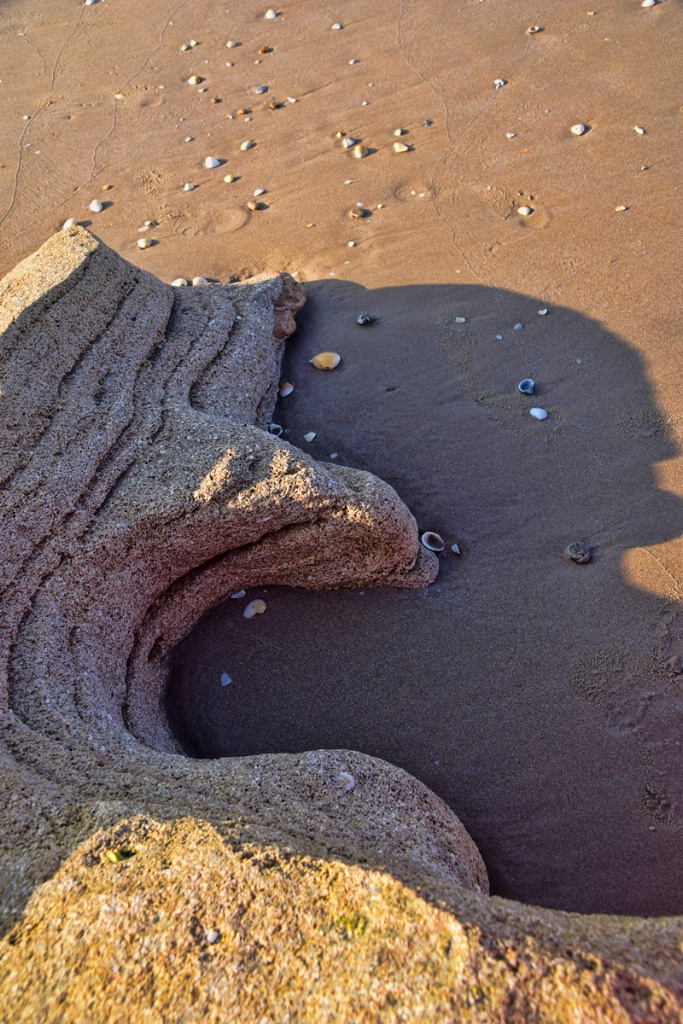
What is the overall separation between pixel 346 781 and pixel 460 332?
3.37 metres

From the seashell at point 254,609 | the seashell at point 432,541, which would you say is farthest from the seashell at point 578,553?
the seashell at point 254,609

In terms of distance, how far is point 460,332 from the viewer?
193 inches

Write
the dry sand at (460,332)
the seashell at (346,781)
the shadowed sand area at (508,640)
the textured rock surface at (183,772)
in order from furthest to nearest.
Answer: the dry sand at (460,332)
the shadowed sand area at (508,640)
the seashell at (346,781)
the textured rock surface at (183,772)

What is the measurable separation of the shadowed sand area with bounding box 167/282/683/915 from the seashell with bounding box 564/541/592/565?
0.05m

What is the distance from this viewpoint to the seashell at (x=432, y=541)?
372 cm

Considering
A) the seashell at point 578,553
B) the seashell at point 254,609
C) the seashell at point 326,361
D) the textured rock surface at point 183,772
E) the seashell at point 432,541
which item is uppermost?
the textured rock surface at point 183,772

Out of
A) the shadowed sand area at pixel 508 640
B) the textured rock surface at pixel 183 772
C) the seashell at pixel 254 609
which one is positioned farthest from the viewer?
the seashell at pixel 254 609

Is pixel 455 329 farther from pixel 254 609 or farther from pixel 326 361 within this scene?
pixel 254 609

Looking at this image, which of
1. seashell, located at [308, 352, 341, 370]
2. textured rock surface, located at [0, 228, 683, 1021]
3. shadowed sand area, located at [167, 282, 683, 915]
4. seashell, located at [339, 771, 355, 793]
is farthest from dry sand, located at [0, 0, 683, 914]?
seashell, located at [339, 771, 355, 793]

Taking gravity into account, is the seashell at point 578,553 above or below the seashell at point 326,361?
below

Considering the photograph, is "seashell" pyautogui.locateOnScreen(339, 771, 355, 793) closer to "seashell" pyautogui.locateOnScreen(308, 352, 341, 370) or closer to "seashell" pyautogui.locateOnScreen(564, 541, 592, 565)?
"seashell" pyautogui.locateOnScreen(564, 541, 592, 565)

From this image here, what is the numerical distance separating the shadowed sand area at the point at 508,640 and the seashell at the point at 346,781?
60cm

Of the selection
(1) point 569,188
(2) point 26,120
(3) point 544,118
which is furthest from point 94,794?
(2) point 26,120

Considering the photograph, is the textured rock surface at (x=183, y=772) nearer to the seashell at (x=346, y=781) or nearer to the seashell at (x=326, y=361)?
the seashell at (x=346, y=781)
